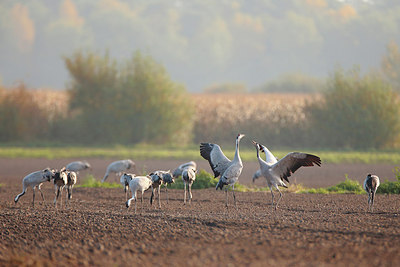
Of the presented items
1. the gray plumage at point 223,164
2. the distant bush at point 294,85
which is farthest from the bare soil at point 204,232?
the distant bush at point 294,85

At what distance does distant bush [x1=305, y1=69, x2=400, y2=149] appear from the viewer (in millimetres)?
32594

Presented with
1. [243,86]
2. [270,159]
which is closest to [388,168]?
[270,159]

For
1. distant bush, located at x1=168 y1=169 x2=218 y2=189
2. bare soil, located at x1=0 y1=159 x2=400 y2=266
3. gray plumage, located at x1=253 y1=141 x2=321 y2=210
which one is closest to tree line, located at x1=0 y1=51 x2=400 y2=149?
distant bush, located at x1=168 y1=169 x2=218 y2=189

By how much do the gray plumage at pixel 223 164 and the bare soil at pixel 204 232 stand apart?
0.71 meters

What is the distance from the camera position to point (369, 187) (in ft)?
42.8

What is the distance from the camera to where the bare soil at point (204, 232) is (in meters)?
8.49

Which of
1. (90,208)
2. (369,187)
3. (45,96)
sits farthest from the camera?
(45,96)

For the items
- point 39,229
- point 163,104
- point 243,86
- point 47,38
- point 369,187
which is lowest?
point 39,229

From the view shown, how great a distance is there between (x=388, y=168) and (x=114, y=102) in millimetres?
18791

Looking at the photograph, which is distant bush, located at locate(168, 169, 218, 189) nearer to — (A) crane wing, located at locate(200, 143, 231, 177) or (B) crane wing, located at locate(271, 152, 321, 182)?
(A) crane wing, located at locate(200, 143, 231, 177)

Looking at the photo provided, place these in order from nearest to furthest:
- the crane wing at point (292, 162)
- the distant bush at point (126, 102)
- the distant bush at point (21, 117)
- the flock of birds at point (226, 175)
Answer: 1. the crane wing at point (292, 162)
2. the flock of birds at point (226, 175)
3. the distant bush at point (126, 102)
4. the distant bush at point (21, 117)

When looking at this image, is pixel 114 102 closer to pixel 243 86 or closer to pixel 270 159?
pixel 270 159

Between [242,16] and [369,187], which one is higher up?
[242,16]

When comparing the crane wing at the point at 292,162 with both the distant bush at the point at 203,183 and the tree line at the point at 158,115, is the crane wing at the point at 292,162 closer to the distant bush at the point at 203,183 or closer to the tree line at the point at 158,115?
the distant bush at the point at 203,183
